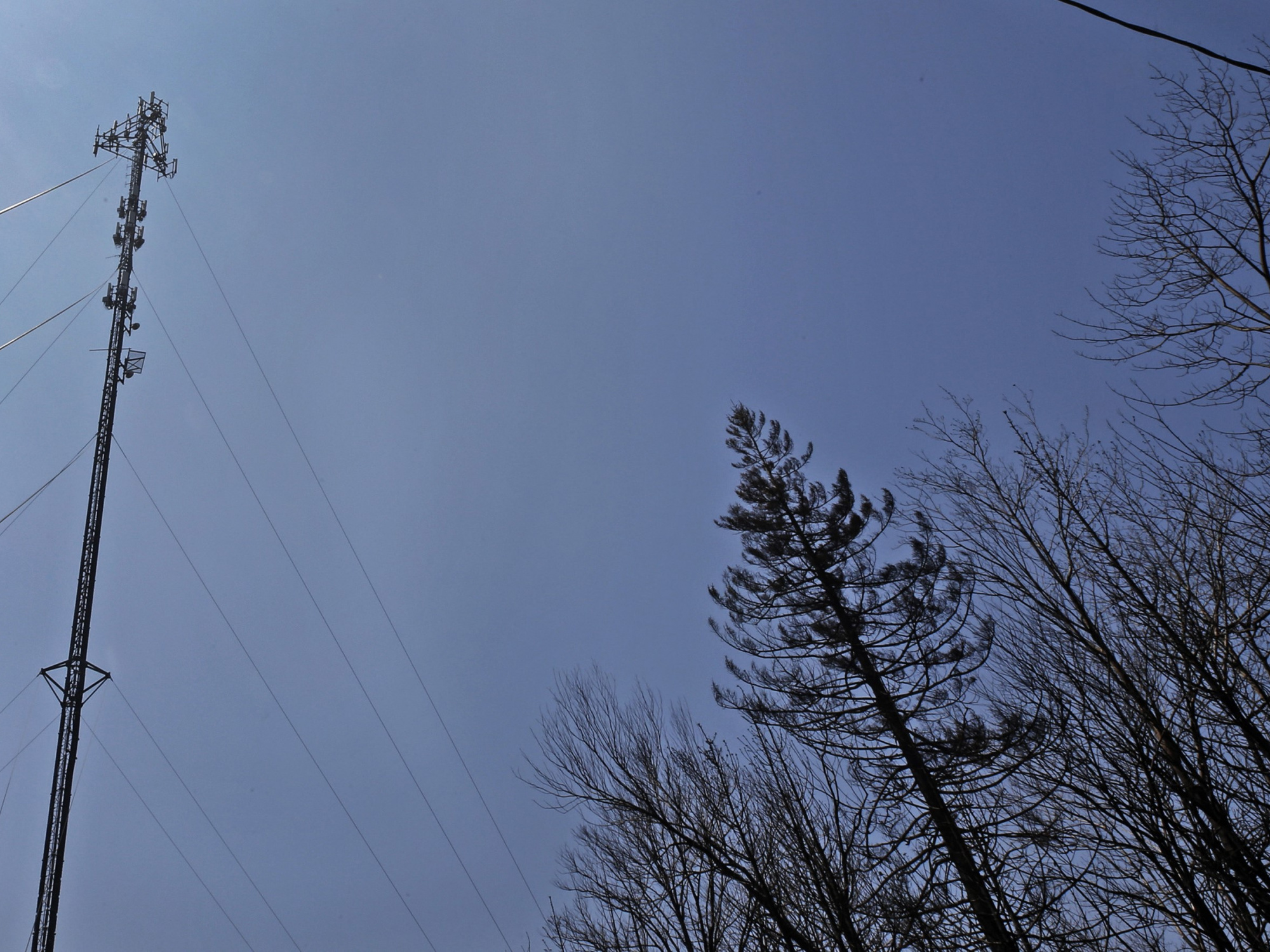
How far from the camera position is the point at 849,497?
16531 millimetres

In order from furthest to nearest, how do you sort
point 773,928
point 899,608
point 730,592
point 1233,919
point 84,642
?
point 730,592
point 899,608
point 84,642
point 773,928
point 1233,919

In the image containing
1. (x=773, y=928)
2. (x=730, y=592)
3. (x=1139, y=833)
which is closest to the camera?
(x=1139, y=833)

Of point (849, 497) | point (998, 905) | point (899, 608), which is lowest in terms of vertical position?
point (998, 905)

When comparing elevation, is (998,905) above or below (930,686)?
below

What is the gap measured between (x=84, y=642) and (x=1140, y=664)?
13.9 meters

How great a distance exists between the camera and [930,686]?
42.4ft

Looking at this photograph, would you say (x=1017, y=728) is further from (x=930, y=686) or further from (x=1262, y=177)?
(x=930, y=686)

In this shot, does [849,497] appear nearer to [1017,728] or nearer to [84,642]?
[1017,728]

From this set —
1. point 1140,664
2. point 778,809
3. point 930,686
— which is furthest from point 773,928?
point 930,686

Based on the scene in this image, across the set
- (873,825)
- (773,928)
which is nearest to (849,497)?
(873,825)

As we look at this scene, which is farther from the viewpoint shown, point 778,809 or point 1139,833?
point 778,809

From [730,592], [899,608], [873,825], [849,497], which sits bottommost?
[873,825]

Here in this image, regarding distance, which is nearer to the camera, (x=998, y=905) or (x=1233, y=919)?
(x=1233, y=919)

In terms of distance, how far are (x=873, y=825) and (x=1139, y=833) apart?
3305 millimetres
